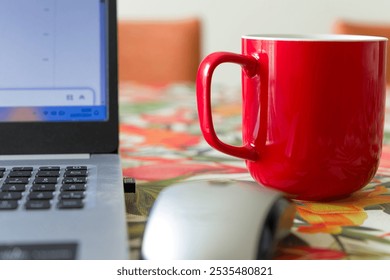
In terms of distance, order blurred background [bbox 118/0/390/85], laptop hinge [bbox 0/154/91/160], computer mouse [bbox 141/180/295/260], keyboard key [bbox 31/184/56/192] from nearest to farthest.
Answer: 1. computer mouse [bbox 141/180/295/260]
2. keyboard key [bbox 31/184/56/192]
3. laptop hinge [bbox 0/154/91/160]
4. blurred background [bbox 118/0/390/85]

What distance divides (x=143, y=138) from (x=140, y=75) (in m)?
1.04

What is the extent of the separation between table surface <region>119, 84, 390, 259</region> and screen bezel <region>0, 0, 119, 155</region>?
49 mm

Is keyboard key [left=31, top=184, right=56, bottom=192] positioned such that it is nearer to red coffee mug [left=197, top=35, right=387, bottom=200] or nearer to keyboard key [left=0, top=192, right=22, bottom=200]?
keyboard key [left=0, top=192, right=22, bottom=200]

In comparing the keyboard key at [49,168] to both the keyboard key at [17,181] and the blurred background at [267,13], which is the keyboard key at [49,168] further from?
the blurred background at [267,13]

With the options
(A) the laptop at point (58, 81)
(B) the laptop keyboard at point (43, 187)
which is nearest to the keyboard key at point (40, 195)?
(B) the laptop keyboard at point (43, 187)

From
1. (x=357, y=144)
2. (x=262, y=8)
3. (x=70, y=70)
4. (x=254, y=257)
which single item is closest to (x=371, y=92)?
(x=357, y=144)

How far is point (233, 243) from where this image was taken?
0.37 meters

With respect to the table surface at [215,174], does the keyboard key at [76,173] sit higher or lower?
higher

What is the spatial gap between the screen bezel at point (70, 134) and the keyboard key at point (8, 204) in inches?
6.7

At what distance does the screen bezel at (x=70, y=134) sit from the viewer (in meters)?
0.62

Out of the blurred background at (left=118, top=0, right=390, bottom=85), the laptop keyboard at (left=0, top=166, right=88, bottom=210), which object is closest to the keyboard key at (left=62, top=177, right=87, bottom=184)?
the laptop keyboard at (left=0, top=166, right=88, bottom=210)

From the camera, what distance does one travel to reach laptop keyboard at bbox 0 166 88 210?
1.46ft

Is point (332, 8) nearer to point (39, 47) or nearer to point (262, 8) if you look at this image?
point (262, 8)

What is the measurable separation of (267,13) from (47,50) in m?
2.00
